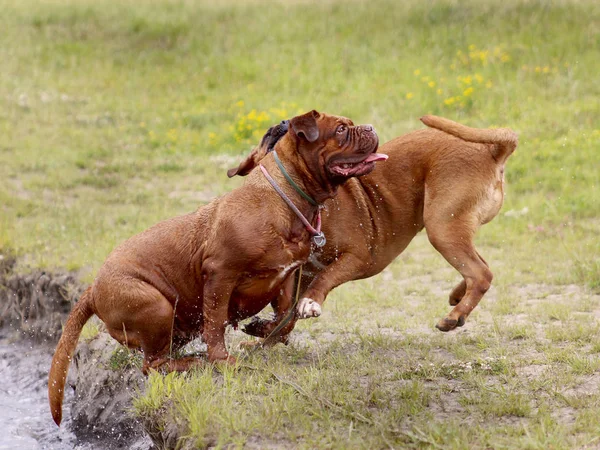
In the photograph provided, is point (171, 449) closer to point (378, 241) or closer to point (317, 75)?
point (378, 241)

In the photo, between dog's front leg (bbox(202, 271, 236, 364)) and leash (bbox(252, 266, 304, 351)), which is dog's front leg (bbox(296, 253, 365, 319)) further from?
dog's front leg (bbox(202, 271, 236, 364))

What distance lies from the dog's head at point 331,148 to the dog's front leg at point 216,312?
35.6 inches

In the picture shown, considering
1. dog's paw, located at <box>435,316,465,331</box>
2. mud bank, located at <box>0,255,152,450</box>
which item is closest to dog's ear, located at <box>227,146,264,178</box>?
mud bank, located at <box>0,255,152,450</box>

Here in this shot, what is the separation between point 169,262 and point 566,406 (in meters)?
2.63

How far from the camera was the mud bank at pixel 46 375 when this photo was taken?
19.1 feet

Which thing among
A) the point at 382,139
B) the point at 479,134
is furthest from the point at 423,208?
the point at 382,139

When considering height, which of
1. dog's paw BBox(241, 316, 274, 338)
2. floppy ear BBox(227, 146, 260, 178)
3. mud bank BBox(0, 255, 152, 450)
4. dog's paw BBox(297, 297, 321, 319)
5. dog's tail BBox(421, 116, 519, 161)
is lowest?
mud bank BBox(0, 255, 152, 450)

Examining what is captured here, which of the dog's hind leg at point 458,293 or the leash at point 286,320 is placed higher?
the leash at point 286,320

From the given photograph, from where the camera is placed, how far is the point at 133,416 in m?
5.33

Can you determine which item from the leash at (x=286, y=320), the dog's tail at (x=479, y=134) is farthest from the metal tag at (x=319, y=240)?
the dog's tail at (x=479, y=134)

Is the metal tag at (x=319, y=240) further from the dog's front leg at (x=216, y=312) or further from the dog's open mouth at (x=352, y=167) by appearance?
the dog's front leg at (x=216, y=312)

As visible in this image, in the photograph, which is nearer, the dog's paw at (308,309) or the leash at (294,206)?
the leash at (294,206)

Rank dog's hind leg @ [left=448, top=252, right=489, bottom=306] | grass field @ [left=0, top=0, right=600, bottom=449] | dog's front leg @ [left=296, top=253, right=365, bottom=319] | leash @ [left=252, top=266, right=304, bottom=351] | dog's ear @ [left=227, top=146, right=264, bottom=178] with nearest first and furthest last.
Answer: grass field @ [left=0, top=0, right=600, bottom=449] → dog's front leg @ [left=296, top=253, right=365, bottom=319] → leash @ [left=252, top=266, right=304, bottom=351] → dog's ear @ [left=227, top=146, right=264, bottom=178] → dog's hind leg @ [left=448, top=252, right=489, bottom=306]

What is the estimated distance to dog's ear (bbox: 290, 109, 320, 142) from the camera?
528cm
